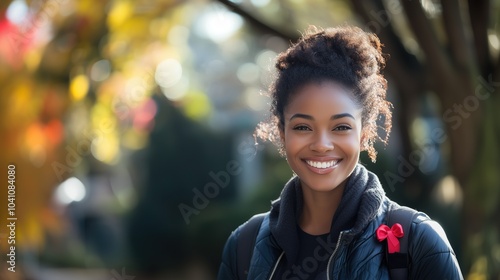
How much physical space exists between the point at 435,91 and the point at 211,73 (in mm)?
15061

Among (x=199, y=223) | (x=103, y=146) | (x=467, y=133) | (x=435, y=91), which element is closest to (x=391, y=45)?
(x=435, y=91)

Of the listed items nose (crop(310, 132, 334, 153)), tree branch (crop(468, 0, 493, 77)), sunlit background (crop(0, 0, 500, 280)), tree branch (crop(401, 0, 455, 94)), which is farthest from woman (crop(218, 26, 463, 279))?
tree branch (crop(468, 0, 493, 77))

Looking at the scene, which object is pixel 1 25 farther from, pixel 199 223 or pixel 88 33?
pixel 199 223

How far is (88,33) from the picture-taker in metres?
6.25

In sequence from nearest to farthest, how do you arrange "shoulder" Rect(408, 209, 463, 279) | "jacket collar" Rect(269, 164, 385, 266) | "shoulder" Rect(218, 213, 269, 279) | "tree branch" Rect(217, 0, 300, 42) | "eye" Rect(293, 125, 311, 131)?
"shoulder" Rect(408, 209, 463, 279)
"jacket collar" Rect(269, 164, 385, 266)
"eye" Rect(293, 125, 311, 131)
"shoulder" Rect(218, 213, 269, 279)
"tree branch" Rect(217, 0, 300, 42)

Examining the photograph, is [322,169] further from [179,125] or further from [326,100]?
[179,125]

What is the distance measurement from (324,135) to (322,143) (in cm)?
3

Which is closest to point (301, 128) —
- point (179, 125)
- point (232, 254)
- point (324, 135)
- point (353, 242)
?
point (324, 135)

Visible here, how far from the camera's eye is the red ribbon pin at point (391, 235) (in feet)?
7.79

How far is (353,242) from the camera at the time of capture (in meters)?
2.47

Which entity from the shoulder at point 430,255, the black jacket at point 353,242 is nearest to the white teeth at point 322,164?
the black jacket at point 353,242

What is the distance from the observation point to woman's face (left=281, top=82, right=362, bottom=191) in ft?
8.46

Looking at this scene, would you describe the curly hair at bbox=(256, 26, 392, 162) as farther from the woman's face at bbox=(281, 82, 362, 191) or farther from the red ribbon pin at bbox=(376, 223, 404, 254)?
the red ribbon pin at bbox=(376, 223, 404, 254)

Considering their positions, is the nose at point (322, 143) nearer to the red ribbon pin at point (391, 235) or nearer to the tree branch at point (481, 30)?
the red ribbon pin at point (391, 235)
